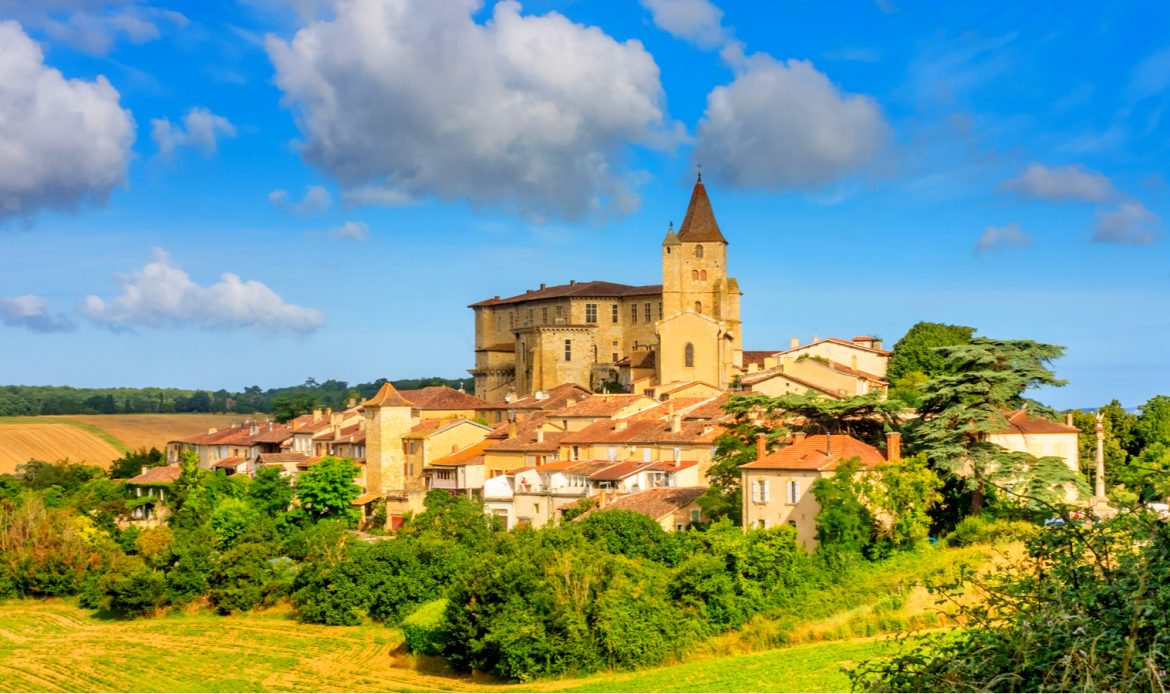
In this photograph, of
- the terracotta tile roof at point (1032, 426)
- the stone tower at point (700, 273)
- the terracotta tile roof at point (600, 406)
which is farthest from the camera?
the stone tower at point (700, 273)

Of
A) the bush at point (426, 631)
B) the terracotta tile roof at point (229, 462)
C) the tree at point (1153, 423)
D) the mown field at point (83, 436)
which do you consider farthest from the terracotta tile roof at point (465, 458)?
the mown field at point (83, 436)

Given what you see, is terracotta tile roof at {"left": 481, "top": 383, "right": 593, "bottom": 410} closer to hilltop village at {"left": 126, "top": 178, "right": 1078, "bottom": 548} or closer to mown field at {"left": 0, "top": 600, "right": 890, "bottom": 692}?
hilltop village at {"left": 126, "top": 178, "right": 1078, "bottom": 548}

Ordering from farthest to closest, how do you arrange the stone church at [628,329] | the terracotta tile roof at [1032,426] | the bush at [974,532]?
the stone church at [628,329]
the terracotta tile roof at [1032,426]
the bush at [974,532]

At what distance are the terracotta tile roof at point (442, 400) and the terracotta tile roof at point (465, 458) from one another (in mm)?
9623

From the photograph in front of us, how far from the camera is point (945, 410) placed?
3812 cm

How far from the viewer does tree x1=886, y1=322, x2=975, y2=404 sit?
60469 mm

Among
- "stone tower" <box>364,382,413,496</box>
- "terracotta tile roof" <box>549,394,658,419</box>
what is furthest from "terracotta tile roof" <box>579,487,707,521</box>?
"stone tower" <box>364,382,413,496</box>

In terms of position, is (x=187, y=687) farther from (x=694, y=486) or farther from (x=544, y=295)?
(x=544, y=295)

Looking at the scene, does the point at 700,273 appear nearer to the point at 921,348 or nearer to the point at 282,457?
the point at 921,348

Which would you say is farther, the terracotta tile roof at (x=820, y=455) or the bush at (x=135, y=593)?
the bush at (x=135, y=593)

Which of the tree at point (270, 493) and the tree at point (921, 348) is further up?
the tree at point (921, 348)

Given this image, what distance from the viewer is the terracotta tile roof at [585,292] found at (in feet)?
302

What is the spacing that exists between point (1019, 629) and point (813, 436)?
3084 centimetres

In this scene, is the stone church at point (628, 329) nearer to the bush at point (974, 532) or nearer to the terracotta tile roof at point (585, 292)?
the terracotta tile roof at point (585, 292)
